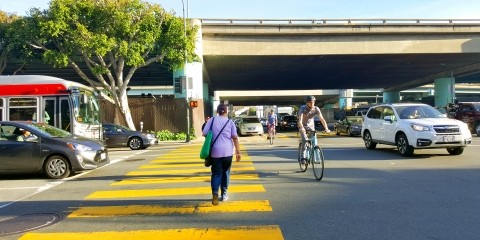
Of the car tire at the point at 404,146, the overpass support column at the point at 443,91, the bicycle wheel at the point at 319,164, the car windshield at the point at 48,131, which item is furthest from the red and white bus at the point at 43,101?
the overpass support column at the point at 443,91

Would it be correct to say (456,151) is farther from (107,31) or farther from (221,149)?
(107,31)

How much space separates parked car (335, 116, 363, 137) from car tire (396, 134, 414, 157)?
11.9 meters

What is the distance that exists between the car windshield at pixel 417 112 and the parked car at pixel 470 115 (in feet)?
38.1

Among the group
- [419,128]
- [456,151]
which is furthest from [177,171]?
[456,151]

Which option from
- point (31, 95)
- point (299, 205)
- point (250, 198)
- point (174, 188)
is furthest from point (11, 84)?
point (299, 205)

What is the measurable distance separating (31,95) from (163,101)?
13.5m

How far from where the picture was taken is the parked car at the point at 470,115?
23.8m

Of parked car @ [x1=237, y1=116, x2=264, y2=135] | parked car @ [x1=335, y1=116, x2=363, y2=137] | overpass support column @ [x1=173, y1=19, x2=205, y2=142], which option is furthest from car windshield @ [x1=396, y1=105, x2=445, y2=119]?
parked car @ [x1=237, y1=116, x2=264, y2=135]

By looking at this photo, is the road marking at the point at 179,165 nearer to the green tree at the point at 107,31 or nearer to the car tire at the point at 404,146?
the car tire at the point at 404,146

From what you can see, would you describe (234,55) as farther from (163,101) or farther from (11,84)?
(11,84)

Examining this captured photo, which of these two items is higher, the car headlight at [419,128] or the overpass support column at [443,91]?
the overpass support column at [443,91]

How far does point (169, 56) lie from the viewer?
2456cm

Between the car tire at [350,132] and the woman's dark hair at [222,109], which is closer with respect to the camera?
the woman's dark hair at [222,109]

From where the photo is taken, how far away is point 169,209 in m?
6.79
